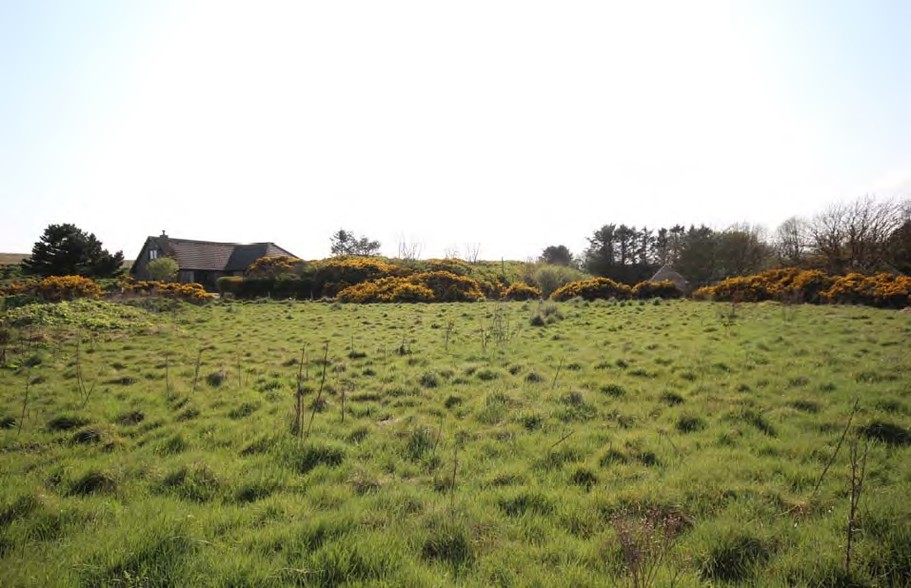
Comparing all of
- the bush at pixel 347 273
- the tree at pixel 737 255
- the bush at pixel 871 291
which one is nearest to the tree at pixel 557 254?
the tree at pixel 737 255

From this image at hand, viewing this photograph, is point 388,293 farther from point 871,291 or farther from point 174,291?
point 871,291

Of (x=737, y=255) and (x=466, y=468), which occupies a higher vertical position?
(x=737, y=255)

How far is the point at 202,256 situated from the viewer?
153 ft

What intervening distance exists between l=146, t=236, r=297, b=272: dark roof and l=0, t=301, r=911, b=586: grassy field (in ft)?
128

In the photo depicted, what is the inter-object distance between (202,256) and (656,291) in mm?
44841

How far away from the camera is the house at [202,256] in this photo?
45.0m

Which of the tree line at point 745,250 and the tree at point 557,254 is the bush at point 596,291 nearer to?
the tree line at point 745,250

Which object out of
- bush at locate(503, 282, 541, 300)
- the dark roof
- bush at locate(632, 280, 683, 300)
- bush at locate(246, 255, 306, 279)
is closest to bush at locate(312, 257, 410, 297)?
bush at locate(246, 255, 306, 279)

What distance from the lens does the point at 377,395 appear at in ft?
25.1

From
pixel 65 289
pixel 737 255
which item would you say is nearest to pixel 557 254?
pixel 737 255

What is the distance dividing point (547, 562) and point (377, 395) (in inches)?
195

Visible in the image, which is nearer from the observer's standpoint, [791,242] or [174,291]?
[174,291]

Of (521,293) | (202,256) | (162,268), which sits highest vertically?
(202,256)

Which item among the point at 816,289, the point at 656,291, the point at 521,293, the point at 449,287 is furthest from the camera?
the point at 521,293
